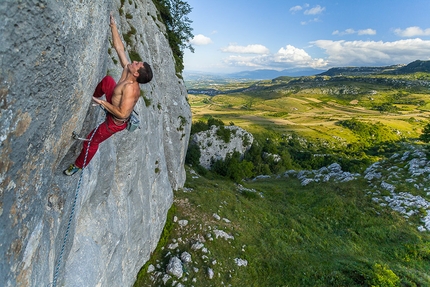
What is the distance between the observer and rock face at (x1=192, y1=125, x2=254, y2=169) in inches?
2245

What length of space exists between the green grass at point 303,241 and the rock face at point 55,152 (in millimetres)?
8329

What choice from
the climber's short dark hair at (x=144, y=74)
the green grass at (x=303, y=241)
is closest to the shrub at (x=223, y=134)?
the green grass at (x=303, y=241)

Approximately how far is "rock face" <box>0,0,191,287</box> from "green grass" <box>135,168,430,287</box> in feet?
27.3

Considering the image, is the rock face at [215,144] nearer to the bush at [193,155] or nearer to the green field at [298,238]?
the bush at [193,155]

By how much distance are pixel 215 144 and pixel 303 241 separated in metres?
36.6

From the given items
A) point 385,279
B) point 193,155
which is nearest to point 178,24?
point 193,155

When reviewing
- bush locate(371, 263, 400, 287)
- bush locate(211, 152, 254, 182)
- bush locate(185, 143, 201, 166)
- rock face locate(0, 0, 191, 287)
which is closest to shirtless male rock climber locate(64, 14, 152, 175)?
rock face locate(0, 0, 191, 287)

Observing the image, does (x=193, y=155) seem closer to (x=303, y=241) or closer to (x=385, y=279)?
(x=303, y=241)

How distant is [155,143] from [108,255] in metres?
→ 9.55

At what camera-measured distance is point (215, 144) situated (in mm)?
59531

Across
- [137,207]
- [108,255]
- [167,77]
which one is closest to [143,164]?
[137,207]

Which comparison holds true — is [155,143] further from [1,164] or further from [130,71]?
[1,164]

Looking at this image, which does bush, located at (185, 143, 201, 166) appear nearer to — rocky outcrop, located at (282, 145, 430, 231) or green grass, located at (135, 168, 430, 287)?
green grass, located at (135, 168, 430, 287)

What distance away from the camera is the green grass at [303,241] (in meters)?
19.0
